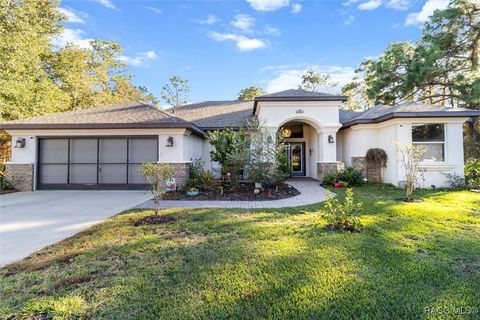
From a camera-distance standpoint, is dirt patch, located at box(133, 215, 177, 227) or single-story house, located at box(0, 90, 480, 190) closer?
dirt patch, located at box(133, 215, 177, 227)

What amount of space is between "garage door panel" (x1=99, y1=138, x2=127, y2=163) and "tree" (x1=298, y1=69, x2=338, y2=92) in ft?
91.3

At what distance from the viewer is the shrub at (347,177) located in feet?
41.9

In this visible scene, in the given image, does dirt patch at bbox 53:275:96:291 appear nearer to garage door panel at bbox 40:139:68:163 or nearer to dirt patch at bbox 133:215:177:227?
dirt patch at bbox 133:215:177:227

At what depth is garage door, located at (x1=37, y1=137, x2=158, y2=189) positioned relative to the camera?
12.7 m

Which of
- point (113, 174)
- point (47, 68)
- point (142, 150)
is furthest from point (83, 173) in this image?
point (47, 68)

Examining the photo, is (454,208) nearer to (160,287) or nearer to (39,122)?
(160,287)

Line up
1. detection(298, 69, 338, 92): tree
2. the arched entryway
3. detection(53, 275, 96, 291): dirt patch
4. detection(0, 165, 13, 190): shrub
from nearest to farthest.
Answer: detection(53, 275, 96, 291): dirt patch → detection(0, 165, 13, 190): shrub → the arched entryway → detection(298, 69, 338, 92): tree

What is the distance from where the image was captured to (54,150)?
41.9ft

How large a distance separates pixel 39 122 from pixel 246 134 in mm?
10334

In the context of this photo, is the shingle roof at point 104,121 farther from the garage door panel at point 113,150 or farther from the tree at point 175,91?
the tree at point 175,91

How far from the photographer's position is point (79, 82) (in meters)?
21.5

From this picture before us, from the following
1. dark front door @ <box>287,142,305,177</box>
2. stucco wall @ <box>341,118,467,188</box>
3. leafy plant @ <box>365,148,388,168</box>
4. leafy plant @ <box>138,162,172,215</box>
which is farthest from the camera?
dark front door @ <box>287,142,305,177</box>

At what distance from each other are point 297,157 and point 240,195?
922cm

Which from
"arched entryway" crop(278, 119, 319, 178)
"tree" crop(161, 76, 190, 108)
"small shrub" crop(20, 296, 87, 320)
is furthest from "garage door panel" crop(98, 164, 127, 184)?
"tree" crop(161, 76, 190, 108)
